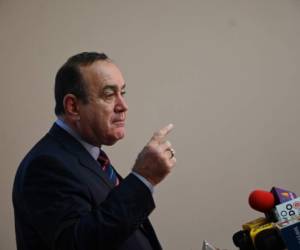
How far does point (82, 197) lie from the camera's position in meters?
0.87

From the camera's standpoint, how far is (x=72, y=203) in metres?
0.82

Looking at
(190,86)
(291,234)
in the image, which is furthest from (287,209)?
(190,86)

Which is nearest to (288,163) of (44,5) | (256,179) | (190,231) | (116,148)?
(256,179)

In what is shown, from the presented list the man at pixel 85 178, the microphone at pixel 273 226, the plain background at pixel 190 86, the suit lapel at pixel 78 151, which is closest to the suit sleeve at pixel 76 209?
the man at pixel 85 178

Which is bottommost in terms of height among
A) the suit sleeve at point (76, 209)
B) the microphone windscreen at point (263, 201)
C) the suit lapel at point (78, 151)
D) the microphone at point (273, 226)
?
the microphone at point (273, 226)

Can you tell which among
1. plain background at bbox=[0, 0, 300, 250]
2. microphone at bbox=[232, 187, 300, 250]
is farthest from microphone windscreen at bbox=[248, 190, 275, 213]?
plain background at bbox=[0, 0, 300, 250]

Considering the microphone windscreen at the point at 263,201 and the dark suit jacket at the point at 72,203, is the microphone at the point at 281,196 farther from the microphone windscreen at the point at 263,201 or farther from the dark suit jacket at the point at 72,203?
the dark suit jacket at the point at 72,203

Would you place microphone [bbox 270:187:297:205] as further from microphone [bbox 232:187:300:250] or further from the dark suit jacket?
the dark suit jacket

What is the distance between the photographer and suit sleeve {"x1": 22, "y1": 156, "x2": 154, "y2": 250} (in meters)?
0.76

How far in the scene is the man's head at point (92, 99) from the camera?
1.04 m

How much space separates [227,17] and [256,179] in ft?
3.12

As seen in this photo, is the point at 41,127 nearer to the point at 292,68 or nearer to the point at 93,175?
the point at 93,175

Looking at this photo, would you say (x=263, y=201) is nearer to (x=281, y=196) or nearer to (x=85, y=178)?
(x=281, y=196)

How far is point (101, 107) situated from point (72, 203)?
0.32 meters
